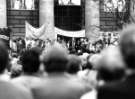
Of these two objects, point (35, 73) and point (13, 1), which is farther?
point (13, 1)

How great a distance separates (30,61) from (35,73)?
18 centimetres

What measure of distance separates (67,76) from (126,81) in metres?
1.64

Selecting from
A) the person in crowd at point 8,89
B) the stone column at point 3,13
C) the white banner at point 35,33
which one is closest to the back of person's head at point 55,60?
the person in crowd at point 8,89

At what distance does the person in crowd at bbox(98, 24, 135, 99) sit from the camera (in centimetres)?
505

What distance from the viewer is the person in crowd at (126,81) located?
5047 millimetres

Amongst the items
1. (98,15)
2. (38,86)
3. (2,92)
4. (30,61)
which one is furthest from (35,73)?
(98,15)

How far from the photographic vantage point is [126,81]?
16.7 feet

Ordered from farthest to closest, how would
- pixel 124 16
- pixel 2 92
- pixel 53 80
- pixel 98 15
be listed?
pixel 98 15 < pixel 124 16 < pixel 53 80 < pixel 2 92

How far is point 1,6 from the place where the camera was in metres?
42.3

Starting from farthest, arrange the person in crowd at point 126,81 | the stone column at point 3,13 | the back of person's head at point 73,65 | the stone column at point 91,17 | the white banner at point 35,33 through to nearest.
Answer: the stone column at point 91,17 < the stone column at point 3,13 < the white banner at point 35,33 < the back of person's head at point 73,65 < the person in crowd at point 126,81

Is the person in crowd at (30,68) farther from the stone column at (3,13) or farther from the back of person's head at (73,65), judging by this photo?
the stone column at (3,13)

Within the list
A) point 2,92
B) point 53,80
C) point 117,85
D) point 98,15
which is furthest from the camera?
point 98,15

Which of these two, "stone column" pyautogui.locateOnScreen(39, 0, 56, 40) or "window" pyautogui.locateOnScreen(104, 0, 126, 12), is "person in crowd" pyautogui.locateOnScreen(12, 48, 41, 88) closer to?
"window" pyautogui.locateOnScreen(104, 0, 126, 12)

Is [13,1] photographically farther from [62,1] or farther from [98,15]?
[98,15]
